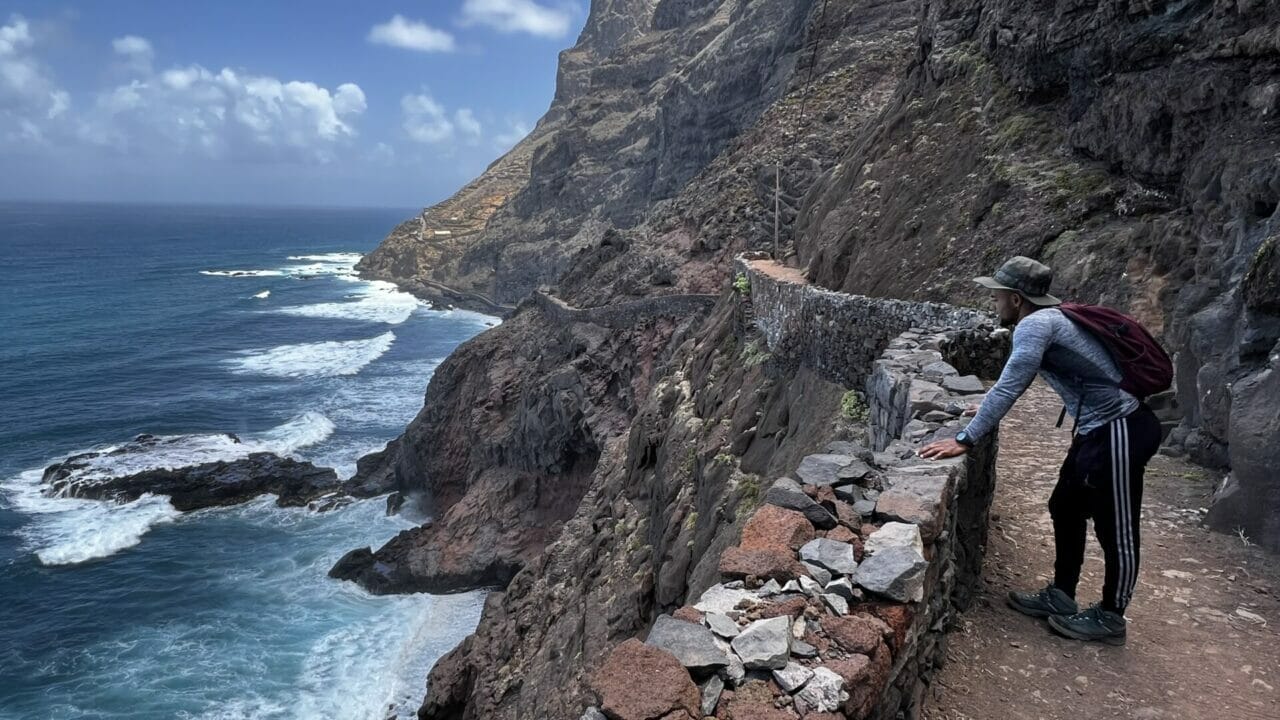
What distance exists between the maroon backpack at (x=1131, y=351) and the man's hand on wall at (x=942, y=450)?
3.58 feet

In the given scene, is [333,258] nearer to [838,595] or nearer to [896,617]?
[838,595]

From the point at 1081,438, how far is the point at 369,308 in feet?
322

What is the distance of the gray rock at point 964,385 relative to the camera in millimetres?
7117

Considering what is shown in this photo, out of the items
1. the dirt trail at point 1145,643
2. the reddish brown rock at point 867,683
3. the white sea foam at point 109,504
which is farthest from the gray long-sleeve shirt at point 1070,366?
the white sea foam at point 109,504

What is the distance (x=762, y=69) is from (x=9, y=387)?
200ft

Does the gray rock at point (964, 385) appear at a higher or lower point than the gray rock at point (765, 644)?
higher

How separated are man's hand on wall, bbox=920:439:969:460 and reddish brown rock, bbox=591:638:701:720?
2.72 metres

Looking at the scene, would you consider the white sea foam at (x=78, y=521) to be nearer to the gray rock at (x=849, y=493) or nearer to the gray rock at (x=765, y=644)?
the gray rock at (x=849, y=493)

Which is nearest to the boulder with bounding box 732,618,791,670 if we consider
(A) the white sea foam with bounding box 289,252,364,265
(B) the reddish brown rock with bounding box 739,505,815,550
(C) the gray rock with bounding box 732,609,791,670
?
(C) the gray rock with bounding box 732,609,791,670

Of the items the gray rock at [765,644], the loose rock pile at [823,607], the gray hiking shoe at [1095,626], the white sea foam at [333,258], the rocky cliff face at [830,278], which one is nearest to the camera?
the loose rock pile at [823,607]

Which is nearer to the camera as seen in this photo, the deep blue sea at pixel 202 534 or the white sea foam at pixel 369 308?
the deep blue sea at pixel 202 534

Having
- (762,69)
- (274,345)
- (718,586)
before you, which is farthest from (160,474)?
(762,69)

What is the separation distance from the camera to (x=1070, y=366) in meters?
5.08

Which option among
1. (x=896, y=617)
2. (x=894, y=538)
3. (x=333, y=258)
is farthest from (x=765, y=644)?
(x=333, y=258)
